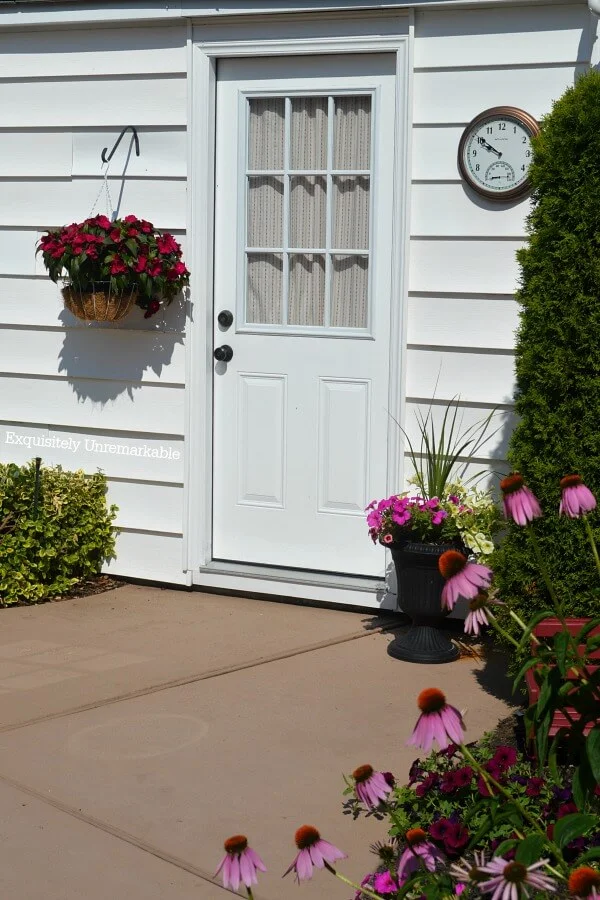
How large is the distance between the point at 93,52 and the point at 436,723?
183 inches

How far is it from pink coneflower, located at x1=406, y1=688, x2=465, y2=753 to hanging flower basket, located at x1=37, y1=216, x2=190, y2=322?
A: 3721 millimetres

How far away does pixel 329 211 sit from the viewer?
5.32 m

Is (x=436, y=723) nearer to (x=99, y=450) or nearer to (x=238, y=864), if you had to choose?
(x=238, y=864)

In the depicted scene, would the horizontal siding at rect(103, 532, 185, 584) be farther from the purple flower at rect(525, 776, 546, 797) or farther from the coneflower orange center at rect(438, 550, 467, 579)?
the coneflower orange center at rect(438, 550, 467, 579)

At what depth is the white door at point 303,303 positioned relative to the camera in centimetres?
525

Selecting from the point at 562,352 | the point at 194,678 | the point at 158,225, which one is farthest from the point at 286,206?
the point at 194,678

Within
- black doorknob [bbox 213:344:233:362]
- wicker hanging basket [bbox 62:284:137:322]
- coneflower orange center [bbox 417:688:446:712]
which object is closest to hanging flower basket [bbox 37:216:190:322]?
wicker hanging basket [bbox 62:284:137:322]

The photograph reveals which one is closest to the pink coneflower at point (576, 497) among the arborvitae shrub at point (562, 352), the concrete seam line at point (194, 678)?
the arborvitae shrub at point (562, 352)

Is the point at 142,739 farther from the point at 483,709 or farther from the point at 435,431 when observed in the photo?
the point at 435,431

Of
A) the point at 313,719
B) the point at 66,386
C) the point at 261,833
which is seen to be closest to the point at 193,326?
the point at 66,386

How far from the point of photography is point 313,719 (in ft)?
13.2

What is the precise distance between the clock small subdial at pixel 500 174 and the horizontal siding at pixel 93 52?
1.54 metres

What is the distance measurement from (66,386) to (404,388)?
69.9 inches

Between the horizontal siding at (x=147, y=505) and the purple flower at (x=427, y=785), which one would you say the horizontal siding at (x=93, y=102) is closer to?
the horizontal siding at (x=147, y=505)
